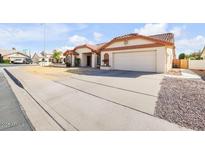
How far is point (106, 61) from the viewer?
2184 cm

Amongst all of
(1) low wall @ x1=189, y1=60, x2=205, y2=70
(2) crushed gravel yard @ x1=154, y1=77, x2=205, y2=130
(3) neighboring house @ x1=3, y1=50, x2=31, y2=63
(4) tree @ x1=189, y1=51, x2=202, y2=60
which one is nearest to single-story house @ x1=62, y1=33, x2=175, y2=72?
(1) low wall @ x1=189, y1=60, x2=205, y2=70

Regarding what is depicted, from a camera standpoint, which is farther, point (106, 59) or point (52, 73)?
point (106, 59)

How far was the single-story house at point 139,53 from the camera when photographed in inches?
612

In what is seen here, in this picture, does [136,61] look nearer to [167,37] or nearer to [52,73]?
[167,37]

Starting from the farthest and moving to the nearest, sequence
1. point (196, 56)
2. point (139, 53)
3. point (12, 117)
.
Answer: point (196, 56)
point (139, 53)
point (12, 117)

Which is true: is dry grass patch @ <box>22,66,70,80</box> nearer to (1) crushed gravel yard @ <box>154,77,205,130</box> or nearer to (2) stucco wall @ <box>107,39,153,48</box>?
(2) stucco wall @ <box>107,39,153,48</box>

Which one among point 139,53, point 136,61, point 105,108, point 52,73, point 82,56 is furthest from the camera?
point 82,56

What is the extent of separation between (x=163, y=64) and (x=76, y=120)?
11.8 meters

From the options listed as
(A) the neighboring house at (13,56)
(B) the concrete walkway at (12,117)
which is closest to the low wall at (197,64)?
(B) the concrete walkway at (12,117)

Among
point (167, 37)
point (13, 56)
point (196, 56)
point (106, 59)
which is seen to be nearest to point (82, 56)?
point (106, 59)

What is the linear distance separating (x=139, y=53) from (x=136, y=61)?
33.1 inches

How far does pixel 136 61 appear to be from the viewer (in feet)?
57.2
